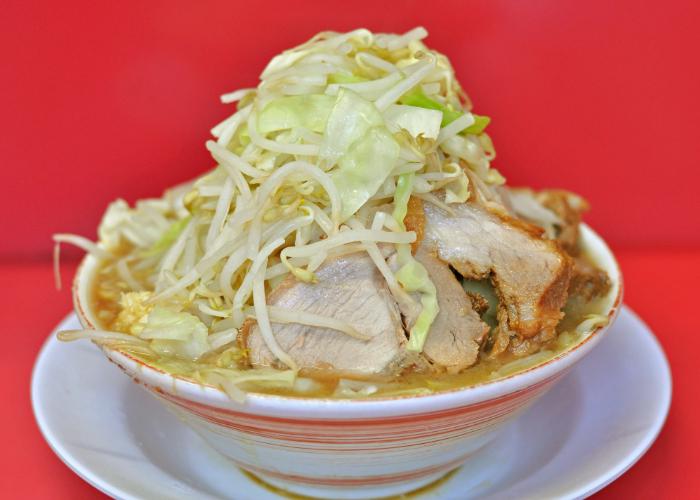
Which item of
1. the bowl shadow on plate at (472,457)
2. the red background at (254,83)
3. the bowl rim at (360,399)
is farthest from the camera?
the red background at (254,83)

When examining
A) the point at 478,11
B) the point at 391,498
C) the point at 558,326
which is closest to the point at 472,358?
the point at 558,326

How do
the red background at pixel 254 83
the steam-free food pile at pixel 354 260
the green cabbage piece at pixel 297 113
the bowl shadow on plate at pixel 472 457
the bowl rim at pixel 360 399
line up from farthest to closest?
the red background at pixel 254 83 < the bowl shadow on plate at pixel 472 457 < the green cabbage piece at pixel 297 113 < the steam-free food pile at pixel 354 260 < the bowl rim at pixel 360 399

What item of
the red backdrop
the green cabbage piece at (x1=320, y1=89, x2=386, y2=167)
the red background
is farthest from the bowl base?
the red backdrop

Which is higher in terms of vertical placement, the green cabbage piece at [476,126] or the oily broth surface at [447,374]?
the green cabbage piece at [476,126]

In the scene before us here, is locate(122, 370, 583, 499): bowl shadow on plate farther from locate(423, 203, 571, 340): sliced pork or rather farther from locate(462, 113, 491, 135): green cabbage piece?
locate(462, 113, 491, 135): green cabbage piece

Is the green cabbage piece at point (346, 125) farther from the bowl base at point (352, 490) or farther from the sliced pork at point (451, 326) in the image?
the bowl base at point (352, 490)

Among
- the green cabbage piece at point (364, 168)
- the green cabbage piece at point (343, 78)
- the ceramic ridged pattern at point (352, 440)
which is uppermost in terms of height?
the green cabbage piece at point (343, 78)

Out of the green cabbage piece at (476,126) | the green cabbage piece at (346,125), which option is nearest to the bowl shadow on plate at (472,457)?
the green cabbage piece at (476,126)
